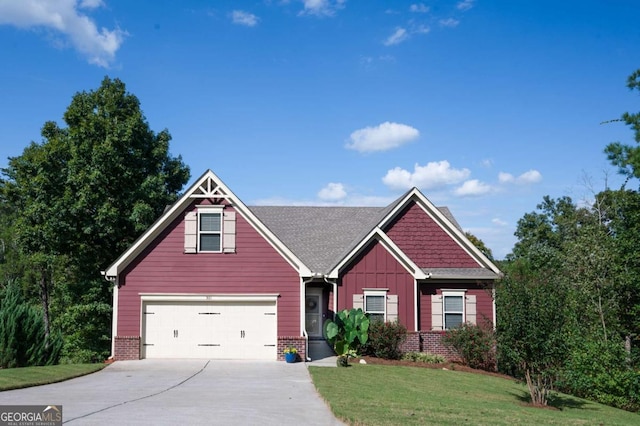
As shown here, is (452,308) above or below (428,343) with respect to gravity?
above

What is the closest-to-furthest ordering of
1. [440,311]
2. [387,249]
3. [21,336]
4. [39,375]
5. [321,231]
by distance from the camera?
1. [39,375]
2. [21,336]
3. [387,249]
4. [440,311]
5. [321,231]

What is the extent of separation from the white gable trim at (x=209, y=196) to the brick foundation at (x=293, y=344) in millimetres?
2333

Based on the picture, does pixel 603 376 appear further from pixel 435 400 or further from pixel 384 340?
pixel 435 400

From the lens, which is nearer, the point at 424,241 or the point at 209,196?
the point at 209,196

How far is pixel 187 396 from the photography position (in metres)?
13.9

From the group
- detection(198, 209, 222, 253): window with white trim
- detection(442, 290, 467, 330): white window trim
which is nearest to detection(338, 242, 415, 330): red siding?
detection(442, 290, 467, 330): white window trim

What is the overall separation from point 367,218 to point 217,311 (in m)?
10.00

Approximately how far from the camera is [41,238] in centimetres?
3002

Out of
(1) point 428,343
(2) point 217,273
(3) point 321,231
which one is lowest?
(1) point 428,343

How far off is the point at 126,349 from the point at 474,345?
12.8 meters

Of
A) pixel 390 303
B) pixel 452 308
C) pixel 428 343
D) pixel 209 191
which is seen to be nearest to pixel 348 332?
pixel 390 303

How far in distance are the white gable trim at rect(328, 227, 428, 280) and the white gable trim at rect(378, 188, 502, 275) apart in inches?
70.3

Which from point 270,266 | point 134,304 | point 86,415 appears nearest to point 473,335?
point 270,266

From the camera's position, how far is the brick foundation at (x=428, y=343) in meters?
23.7
